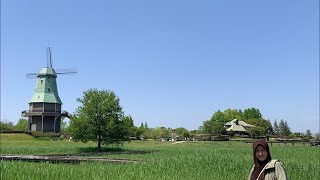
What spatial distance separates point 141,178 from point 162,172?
3011 mm

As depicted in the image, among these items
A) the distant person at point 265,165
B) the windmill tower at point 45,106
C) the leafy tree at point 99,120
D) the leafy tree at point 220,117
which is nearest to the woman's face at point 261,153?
the distant person at point 265,165

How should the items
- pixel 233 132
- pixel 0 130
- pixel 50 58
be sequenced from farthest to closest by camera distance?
pixel 233 132, pixel 50 58, pixel 0 130

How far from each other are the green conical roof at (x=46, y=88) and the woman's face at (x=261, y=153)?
92.9 meters

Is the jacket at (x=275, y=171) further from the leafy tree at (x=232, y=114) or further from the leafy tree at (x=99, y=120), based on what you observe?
the leafy tree at (x=232, y=114)

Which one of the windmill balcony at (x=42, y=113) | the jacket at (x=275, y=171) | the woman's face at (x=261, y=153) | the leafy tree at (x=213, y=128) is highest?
the windmill balcony at (x=42, y=113)

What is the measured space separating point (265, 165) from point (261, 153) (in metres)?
0.23

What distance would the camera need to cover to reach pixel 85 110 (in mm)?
50656

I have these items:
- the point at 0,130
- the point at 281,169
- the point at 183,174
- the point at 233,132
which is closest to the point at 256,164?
the point at 281,169

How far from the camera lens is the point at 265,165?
683 centimetres

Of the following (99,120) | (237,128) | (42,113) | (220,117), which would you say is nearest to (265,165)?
(99,120)

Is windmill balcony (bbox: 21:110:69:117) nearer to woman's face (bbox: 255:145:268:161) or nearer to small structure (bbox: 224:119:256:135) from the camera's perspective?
small structure (bbox: 224:119:256:135)

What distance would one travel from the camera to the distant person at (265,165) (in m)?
6.70

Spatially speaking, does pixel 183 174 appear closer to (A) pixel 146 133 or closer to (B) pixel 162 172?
(B) pixel 162 172

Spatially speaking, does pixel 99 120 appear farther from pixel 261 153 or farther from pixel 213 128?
pixel 213 128
